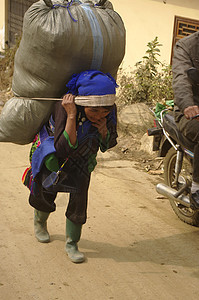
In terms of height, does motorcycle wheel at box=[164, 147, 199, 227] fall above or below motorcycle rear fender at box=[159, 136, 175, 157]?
below

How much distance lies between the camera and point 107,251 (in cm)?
374

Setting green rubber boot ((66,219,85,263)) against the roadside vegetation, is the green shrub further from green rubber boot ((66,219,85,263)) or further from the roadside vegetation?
green rubber boot ((66,219,85,263))

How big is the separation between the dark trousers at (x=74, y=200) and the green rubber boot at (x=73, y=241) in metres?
0.10

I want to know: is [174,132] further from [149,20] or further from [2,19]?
[2,19]

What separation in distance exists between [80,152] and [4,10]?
10340 millimetres

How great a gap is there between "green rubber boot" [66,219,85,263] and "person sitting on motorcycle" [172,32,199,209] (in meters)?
1.07

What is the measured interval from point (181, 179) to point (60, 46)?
1885 millimetres

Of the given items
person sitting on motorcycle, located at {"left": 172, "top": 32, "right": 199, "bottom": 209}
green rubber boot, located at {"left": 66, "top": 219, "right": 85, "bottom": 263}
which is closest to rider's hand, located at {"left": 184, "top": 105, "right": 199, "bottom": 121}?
person sitting on motorcycle, located at {"left": 172, "top": 32, "right": 199, "bottom": 209}

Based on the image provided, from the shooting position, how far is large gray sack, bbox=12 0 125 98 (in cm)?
295

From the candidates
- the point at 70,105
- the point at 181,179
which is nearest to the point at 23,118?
the point at 70,105

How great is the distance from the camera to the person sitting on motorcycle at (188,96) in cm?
379

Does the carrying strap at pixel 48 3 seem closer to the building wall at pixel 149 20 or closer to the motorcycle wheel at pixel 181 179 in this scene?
the motorcycle wheel at pixel 181 179

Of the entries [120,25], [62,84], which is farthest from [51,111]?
[120,25]

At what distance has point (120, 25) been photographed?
3211 mm
